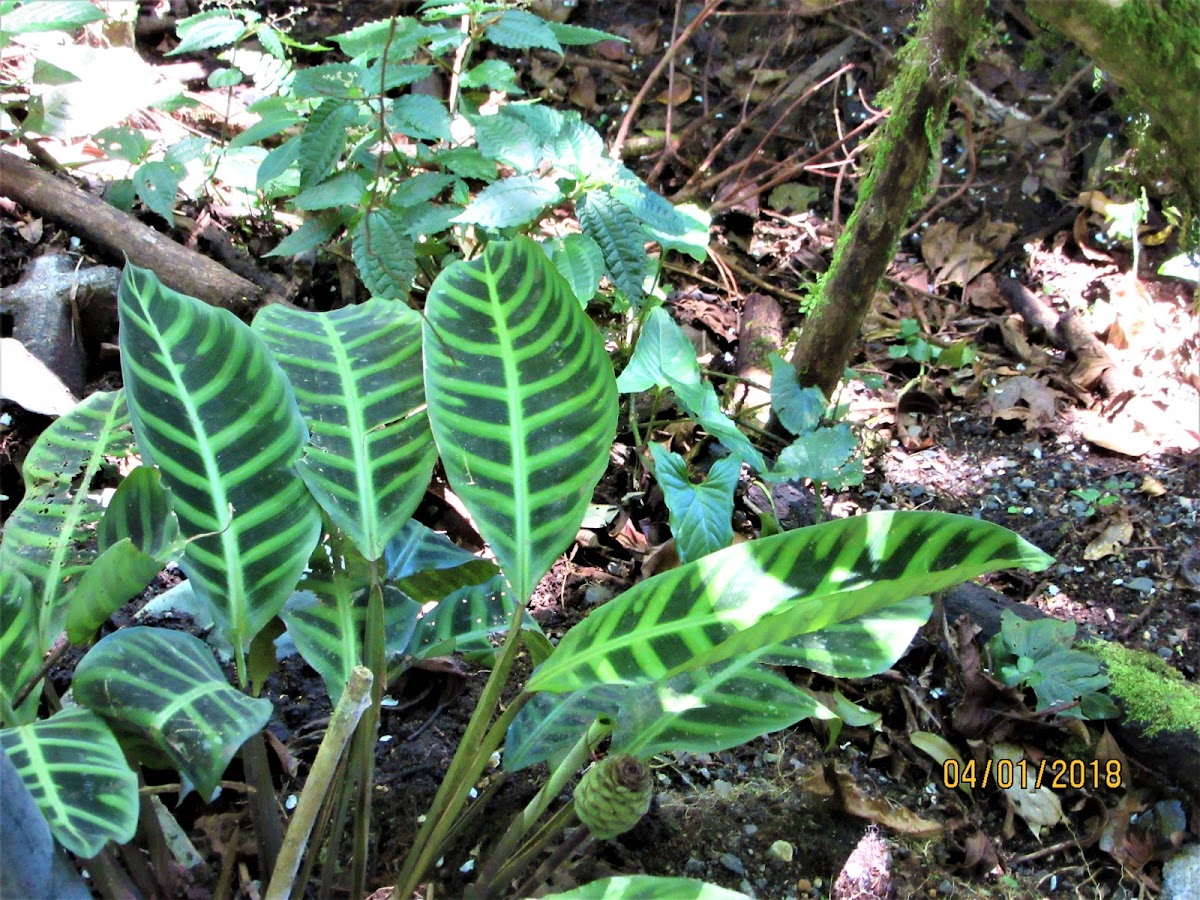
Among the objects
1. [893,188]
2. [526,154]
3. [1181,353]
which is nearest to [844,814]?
[893,188]

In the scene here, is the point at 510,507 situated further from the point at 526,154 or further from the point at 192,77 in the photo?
the point at 192,77

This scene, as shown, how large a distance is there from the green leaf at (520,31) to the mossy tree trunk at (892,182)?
0.63 metres

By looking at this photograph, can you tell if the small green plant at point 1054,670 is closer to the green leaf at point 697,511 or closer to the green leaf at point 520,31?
the green leaf at point 697,511

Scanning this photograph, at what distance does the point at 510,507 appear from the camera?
43.7 inches

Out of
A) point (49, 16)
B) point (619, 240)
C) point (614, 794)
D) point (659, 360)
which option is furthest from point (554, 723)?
point (49, 16)

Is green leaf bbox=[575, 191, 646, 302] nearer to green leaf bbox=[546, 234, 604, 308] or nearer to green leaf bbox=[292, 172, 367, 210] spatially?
green leaf bbox=[546, 234, 604, 308]

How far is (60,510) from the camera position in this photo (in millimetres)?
1159

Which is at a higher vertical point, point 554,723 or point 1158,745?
point 554,723

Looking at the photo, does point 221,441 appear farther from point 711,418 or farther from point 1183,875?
point 1183,875

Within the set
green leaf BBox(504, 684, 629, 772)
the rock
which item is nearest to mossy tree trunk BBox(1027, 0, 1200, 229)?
the rock

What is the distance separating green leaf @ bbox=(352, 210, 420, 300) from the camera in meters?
1.76
